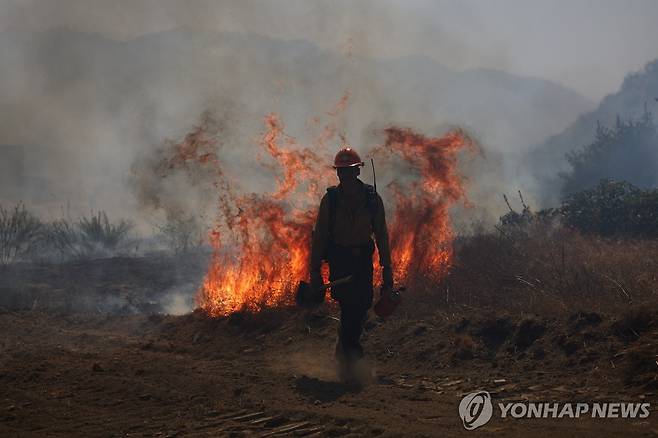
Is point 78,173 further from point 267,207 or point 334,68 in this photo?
point 267,207

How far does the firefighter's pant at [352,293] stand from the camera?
6227mm

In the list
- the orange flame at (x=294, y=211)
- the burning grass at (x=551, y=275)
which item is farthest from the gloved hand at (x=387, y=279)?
the orange flame at (x=294, y=211)

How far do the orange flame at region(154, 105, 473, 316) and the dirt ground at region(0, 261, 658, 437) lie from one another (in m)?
0.94

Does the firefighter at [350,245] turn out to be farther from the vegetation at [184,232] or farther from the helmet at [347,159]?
the vegetation at [184,232]

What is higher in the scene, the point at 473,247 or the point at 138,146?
the point at 138,146

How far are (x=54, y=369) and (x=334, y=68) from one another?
1837 centimetres

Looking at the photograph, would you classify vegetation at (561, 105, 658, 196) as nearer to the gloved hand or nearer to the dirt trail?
the dirt trail

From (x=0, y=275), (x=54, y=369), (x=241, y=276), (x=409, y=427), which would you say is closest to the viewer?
(x=409, y=427)

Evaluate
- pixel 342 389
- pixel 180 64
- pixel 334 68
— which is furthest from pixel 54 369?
pixel 180 64

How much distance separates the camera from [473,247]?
1169 centimetres

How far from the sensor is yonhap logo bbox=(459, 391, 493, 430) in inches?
164
